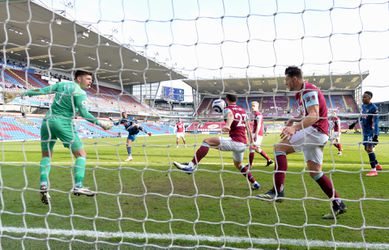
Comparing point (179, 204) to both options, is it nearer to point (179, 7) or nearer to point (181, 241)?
point (181, 241)

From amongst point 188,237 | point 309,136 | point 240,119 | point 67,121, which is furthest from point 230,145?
point 67,121

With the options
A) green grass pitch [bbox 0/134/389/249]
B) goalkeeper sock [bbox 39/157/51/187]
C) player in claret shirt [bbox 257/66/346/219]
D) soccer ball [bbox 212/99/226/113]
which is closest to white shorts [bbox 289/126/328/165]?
player in claret shirt [bbox 257/66/346/219]

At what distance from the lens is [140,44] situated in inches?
130

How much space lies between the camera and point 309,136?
3.65 m

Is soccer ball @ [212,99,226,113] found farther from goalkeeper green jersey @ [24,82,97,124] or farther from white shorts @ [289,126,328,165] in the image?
goalkeeper green jersey @ [24,82,97,124]

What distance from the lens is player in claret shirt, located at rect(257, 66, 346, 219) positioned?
3.30 m

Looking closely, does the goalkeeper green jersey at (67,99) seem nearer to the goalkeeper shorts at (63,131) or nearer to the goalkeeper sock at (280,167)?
the goalkeeper shorts at (63,131)

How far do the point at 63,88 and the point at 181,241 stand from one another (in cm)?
236

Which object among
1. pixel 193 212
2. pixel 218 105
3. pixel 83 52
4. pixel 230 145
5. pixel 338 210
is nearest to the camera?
pixel 338 210

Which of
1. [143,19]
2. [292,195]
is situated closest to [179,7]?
[143,19]

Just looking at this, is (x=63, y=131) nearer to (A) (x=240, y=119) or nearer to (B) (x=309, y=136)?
(A) (x=240, y=119)

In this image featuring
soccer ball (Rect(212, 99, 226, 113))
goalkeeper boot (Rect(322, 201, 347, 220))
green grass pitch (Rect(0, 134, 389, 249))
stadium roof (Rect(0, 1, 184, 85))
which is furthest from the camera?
soccer ball (Rect(212, 99, 226, 113))

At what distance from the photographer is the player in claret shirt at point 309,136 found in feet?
10.8

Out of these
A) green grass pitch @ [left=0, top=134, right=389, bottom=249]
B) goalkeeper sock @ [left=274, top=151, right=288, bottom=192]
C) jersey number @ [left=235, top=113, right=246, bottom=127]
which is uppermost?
jersey number @ [left=235, top=113, right=246, bottom=127]
